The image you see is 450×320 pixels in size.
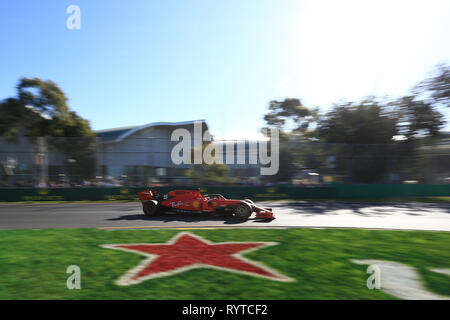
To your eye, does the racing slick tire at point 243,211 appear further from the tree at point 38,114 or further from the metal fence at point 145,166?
the tree at point 38,114

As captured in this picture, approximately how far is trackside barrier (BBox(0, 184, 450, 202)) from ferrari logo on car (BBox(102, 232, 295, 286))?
1043cm

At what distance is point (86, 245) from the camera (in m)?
5.52

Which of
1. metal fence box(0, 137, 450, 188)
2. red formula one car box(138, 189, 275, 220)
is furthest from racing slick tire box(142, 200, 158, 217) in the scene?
metal fence box(0, 137, 450, 188)

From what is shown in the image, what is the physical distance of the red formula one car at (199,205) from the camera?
8.66 m

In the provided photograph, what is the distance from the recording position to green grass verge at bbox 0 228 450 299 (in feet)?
11.2

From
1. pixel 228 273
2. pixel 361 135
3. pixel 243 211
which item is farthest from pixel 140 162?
pixel 361 135

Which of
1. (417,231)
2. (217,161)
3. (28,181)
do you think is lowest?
(417,231)

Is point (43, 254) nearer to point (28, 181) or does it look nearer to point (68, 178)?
point (68, 178)

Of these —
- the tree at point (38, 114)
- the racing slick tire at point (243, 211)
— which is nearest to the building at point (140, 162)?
the tree at point (38, 114)

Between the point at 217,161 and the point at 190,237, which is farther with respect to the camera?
the point at 217,161

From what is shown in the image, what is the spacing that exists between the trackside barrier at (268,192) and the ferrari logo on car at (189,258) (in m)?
10.4
